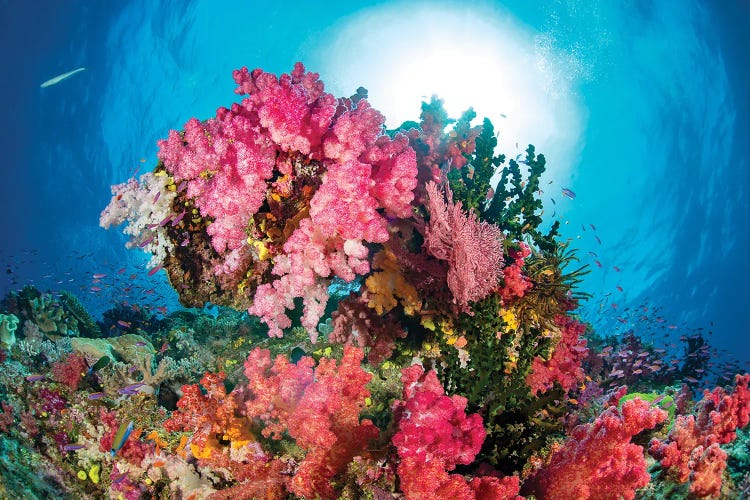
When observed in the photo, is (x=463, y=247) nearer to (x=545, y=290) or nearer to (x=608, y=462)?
(x=545, y=290)

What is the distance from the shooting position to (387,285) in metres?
4.68

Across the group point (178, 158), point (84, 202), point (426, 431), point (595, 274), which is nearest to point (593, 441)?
point (426, 431)

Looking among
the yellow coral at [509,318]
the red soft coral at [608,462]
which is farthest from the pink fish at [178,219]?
the red soft coral at [608,462]

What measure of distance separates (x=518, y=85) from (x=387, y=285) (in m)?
36.3

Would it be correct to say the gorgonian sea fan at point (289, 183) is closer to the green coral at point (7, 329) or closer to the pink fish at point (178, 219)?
the pink fish at point (178, 219)

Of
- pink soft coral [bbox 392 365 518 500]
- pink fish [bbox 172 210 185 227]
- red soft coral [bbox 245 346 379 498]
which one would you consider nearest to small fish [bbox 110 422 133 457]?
red soft coral [bbox 245 346 379 498]

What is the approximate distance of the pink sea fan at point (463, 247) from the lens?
3877mm

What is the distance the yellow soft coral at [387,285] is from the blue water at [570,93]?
28.0 m

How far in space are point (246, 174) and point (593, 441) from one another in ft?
12.8

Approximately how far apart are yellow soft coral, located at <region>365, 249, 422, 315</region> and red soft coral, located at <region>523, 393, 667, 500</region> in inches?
86.3

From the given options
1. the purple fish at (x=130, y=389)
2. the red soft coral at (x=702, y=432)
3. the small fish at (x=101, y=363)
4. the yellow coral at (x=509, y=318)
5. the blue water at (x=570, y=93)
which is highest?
the blue water at (x=570, y=93)

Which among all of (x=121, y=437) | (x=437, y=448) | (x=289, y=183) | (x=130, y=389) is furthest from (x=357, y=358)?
(x=130, y=389)

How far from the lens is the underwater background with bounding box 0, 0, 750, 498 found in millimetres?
29219

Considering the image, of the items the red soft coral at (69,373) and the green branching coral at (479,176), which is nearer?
the green branching coral at (479,176)
